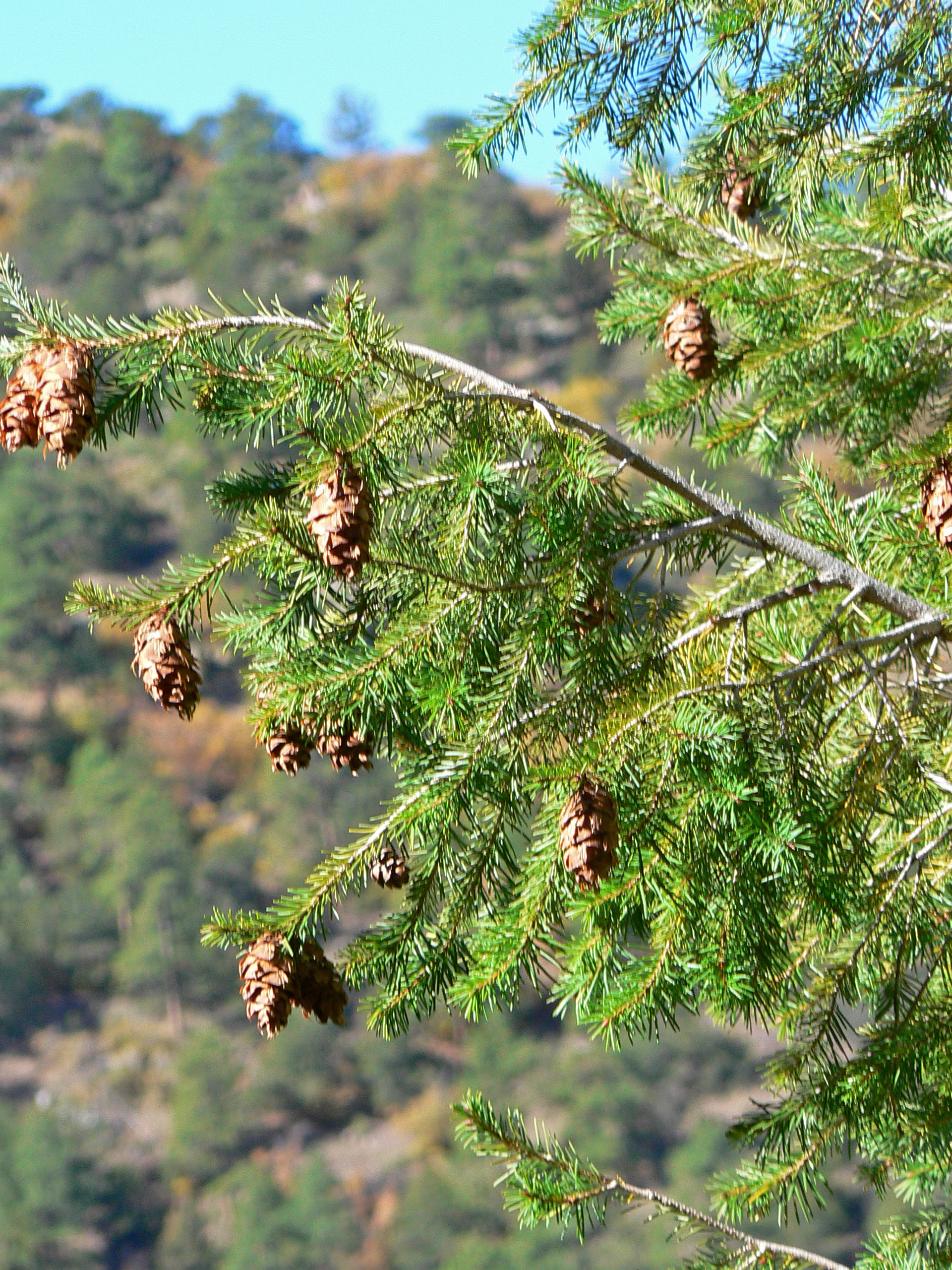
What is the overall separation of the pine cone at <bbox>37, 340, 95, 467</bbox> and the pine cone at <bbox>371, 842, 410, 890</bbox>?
657mm

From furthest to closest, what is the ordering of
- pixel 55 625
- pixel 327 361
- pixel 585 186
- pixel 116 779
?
pixel 55 625 < pixel 116 779 < pixel 585 186 < pixel 327 361

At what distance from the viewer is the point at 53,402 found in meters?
1.54

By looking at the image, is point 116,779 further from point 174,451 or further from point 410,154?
point 410,154

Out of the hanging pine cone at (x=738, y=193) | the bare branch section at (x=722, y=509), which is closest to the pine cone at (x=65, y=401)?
the bare branch section at (x=722, y=509)

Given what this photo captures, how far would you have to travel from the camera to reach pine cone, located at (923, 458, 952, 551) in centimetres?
176

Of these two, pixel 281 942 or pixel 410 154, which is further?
pixel 410 154

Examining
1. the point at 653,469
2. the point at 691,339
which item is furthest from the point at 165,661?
the point at 691,339

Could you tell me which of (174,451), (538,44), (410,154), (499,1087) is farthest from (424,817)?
(410,154)

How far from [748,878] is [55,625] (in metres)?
53.4

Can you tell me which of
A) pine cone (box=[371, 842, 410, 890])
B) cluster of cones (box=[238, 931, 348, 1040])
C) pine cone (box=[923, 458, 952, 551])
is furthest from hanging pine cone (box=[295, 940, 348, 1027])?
pine cone (box=[923, 458, 952, 551])

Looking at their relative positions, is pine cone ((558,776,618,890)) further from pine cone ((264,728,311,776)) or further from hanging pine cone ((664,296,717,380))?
hanging pine cone ((664,296,717,380))

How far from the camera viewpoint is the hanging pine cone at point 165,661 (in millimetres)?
1657

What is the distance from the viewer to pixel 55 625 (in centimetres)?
5241

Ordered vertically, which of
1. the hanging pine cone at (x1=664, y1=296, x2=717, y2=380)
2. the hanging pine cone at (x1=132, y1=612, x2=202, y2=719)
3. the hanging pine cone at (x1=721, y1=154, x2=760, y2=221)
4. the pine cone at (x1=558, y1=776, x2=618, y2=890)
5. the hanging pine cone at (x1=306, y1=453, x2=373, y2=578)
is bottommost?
the pine cone at (x1=558, y1=776, x2=618, y2=890)
